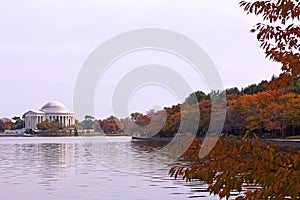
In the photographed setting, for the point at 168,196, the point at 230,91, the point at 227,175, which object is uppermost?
the point at 230,91

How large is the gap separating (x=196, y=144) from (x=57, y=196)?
17176 mm

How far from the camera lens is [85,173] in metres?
38.1

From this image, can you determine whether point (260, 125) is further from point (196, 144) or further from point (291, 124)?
point (196, 144)

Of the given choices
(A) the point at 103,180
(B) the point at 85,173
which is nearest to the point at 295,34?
(A) the point at 103,180

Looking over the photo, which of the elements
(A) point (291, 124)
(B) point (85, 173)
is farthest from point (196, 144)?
(A) point (291, 124)

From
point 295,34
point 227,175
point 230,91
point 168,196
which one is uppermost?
point 230,91

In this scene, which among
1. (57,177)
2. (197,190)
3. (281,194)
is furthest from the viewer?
(57,177)

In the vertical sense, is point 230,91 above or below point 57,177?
above

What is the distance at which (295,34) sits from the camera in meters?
9.14

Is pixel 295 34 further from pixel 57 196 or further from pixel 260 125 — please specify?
pixel 260 125

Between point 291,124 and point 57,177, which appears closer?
point 57,177

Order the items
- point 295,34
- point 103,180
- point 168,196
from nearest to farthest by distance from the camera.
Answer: point 295,34 → point 168,196 → point 103,180

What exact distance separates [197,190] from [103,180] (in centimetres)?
746

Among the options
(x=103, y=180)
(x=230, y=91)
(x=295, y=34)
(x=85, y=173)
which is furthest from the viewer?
(x=230, y=91)
